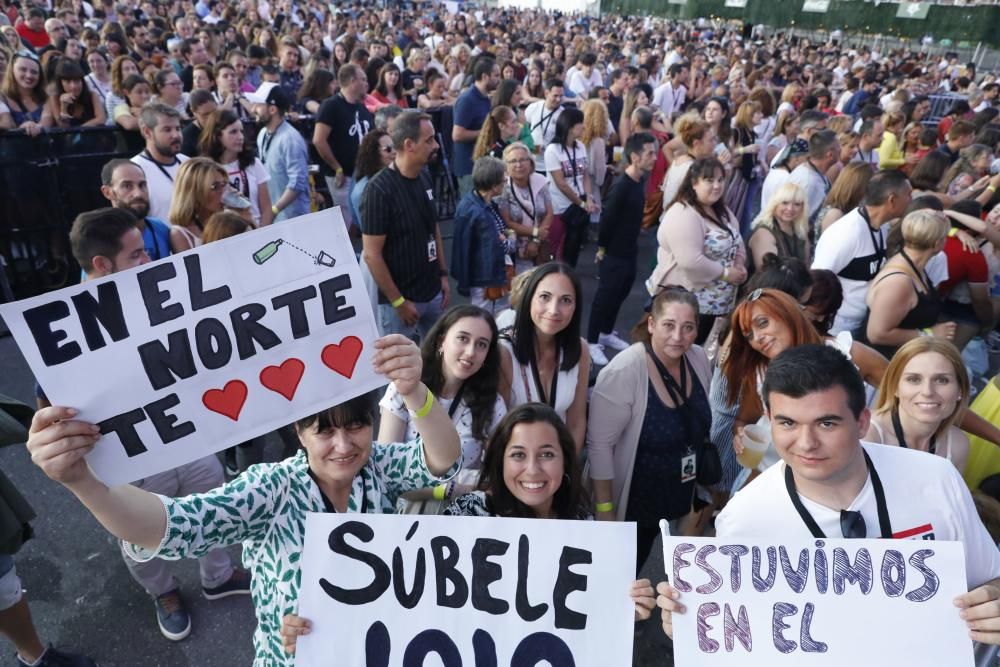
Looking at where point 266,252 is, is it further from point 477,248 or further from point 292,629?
point 477,248

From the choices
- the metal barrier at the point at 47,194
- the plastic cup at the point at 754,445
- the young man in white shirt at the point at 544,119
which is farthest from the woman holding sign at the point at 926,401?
the metal barrier at the point at 47,194

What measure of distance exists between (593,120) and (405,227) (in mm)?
3647

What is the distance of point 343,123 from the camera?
258 inches

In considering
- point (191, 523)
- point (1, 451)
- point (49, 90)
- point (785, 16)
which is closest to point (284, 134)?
point (49, 90)

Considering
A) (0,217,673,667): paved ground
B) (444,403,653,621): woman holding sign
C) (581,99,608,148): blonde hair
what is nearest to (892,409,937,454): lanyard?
(444,403,653,621): woman holding sign

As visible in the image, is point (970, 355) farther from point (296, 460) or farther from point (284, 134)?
point (284, 134)

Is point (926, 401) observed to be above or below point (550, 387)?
above

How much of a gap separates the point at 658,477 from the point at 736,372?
0.72 m

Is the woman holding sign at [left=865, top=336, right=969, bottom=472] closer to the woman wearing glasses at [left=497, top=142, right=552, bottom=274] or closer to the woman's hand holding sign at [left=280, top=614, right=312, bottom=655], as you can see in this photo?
the woman's hand holding sign at [left=280, top=614, right=312, bottom=655]

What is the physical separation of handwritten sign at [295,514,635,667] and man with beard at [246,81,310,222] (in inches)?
181

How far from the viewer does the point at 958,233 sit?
4.65m

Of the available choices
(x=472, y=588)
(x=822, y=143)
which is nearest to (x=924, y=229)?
(x=822, y=143)

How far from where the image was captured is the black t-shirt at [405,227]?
407 cm

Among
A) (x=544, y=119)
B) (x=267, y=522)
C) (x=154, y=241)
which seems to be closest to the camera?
(x=267, y=522)
